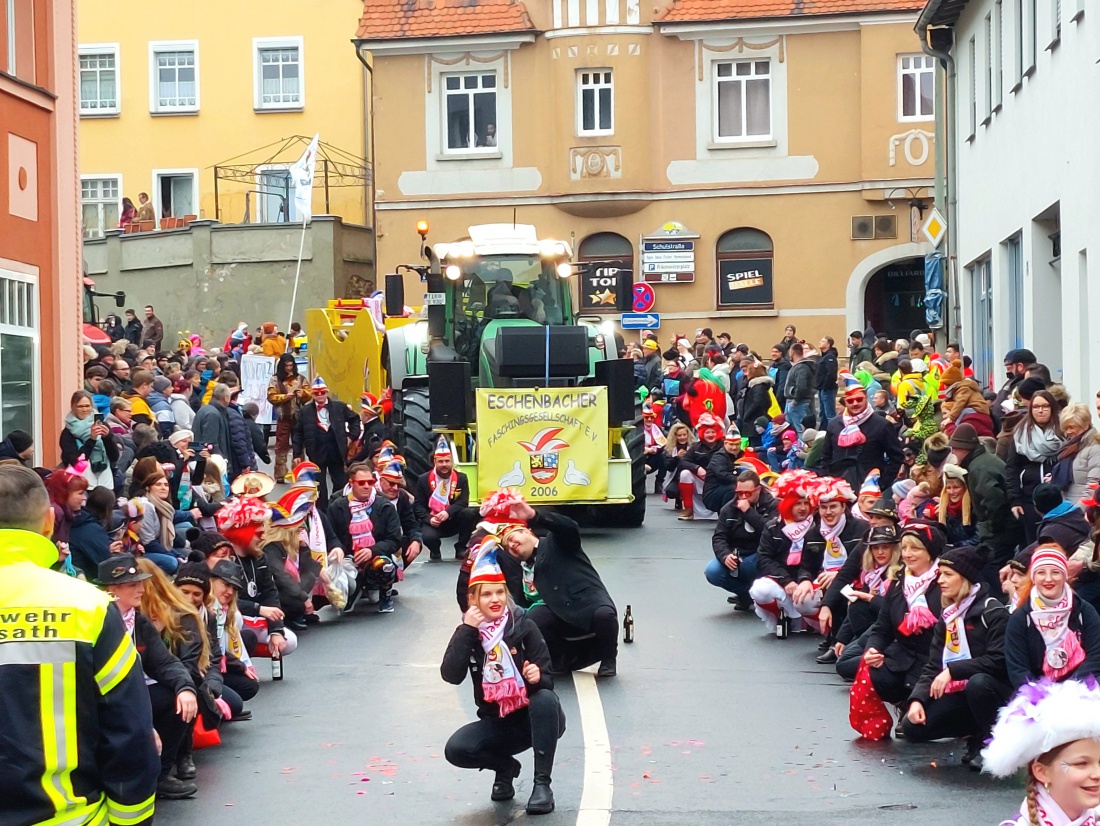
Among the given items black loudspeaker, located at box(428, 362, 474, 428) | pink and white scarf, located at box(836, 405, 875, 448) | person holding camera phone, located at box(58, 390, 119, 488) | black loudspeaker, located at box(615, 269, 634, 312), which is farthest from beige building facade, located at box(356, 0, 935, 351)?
person holding camera phone, located at box(58, 390, 119, 488)

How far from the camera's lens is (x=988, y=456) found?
1308cm

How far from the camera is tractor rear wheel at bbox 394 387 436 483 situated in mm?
19359

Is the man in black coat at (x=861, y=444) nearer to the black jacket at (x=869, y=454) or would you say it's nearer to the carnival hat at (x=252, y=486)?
the black jacket at (x=869, y=454)

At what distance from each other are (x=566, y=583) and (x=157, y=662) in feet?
11.2

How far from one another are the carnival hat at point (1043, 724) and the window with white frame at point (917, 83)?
34.6 metres

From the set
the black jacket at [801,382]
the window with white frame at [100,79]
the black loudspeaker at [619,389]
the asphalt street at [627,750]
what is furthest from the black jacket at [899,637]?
the window with white frame at [100,79]

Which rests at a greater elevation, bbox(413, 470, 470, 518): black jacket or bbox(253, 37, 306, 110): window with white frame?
bbox(253, 37, 306, 110): window with white frame

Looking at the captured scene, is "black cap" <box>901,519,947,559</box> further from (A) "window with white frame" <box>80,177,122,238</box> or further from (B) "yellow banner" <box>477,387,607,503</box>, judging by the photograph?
(A) "window with white frame" <box>80,177,122,238</box>

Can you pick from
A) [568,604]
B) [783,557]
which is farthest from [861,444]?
[568,604]

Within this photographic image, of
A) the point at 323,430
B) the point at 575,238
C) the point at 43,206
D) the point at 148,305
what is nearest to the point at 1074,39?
the point at 323,430

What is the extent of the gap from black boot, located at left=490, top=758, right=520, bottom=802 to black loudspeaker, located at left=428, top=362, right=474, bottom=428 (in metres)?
10.7

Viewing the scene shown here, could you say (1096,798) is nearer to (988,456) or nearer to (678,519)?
(988,456)

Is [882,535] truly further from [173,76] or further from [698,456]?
[173,76]

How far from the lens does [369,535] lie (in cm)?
1473
